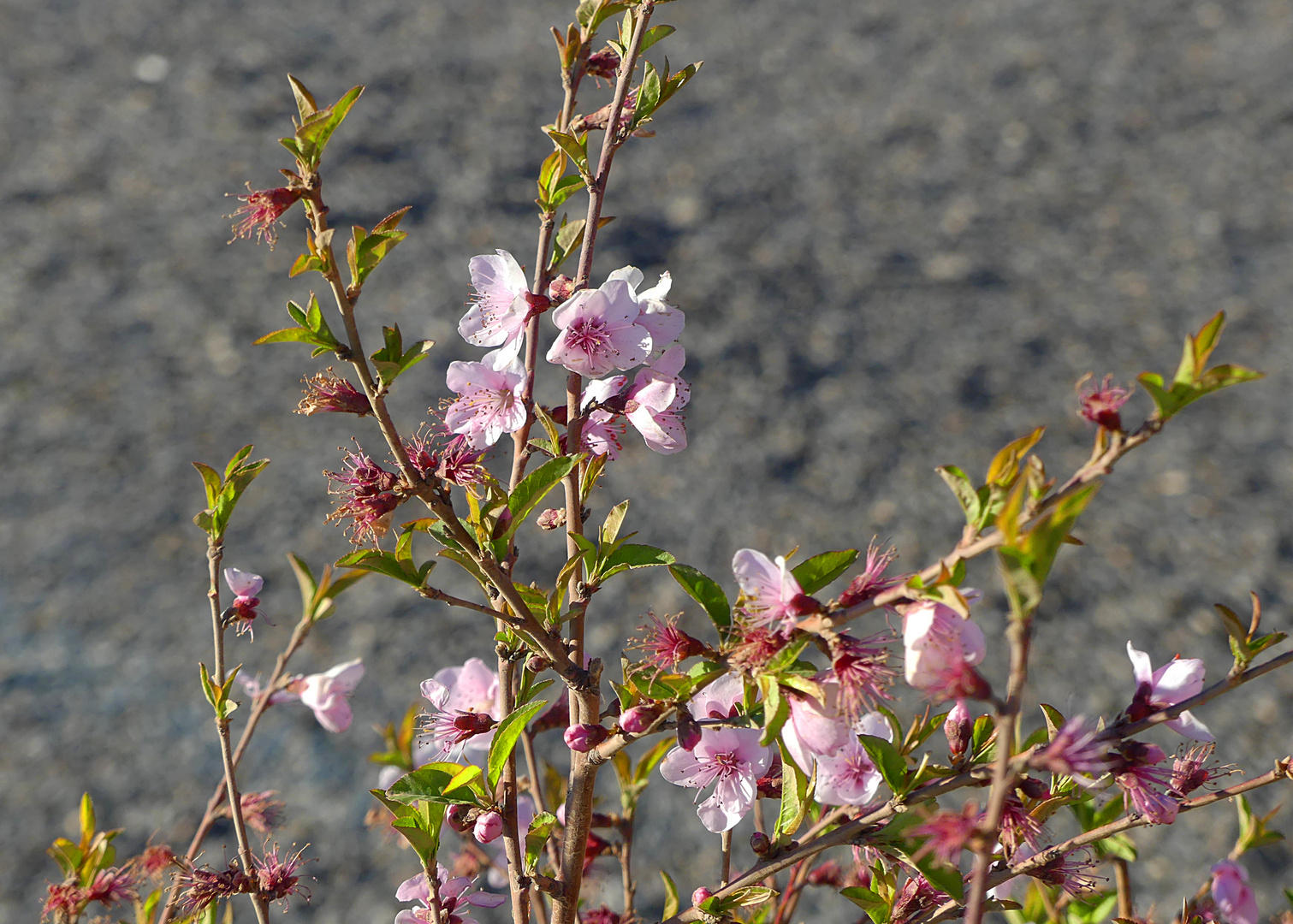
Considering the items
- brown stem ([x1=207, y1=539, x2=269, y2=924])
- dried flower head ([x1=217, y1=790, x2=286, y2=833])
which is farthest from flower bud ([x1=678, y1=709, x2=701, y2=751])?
dried flower head ([x1=217, y1=790, x2=286, y2=833])

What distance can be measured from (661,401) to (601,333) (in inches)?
2.3

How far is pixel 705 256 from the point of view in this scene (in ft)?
10.5

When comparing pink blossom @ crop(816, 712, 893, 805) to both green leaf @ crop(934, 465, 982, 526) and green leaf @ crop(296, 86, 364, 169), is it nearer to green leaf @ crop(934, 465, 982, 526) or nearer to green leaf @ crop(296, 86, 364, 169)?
green leaf @ crop(934, 465, 982, 526)

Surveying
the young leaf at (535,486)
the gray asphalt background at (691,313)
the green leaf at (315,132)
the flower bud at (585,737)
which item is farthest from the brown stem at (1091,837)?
the gray asphalt background at (691,313)

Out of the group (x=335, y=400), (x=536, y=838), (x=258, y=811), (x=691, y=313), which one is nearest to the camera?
(x=335, y=400)

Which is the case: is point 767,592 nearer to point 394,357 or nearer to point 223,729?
point 394,357

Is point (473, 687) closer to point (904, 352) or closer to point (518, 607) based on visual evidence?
point (518, 607)

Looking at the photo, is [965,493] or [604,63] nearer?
[965,493]

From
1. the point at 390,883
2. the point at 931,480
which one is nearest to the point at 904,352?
the point at 931,480

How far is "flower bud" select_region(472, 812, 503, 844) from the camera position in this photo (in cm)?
65

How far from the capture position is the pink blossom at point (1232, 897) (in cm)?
66

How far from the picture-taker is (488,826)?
0.65m

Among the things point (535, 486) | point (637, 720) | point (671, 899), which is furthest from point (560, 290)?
point (671, 899)

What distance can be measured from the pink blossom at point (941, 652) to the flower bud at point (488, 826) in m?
0.30
